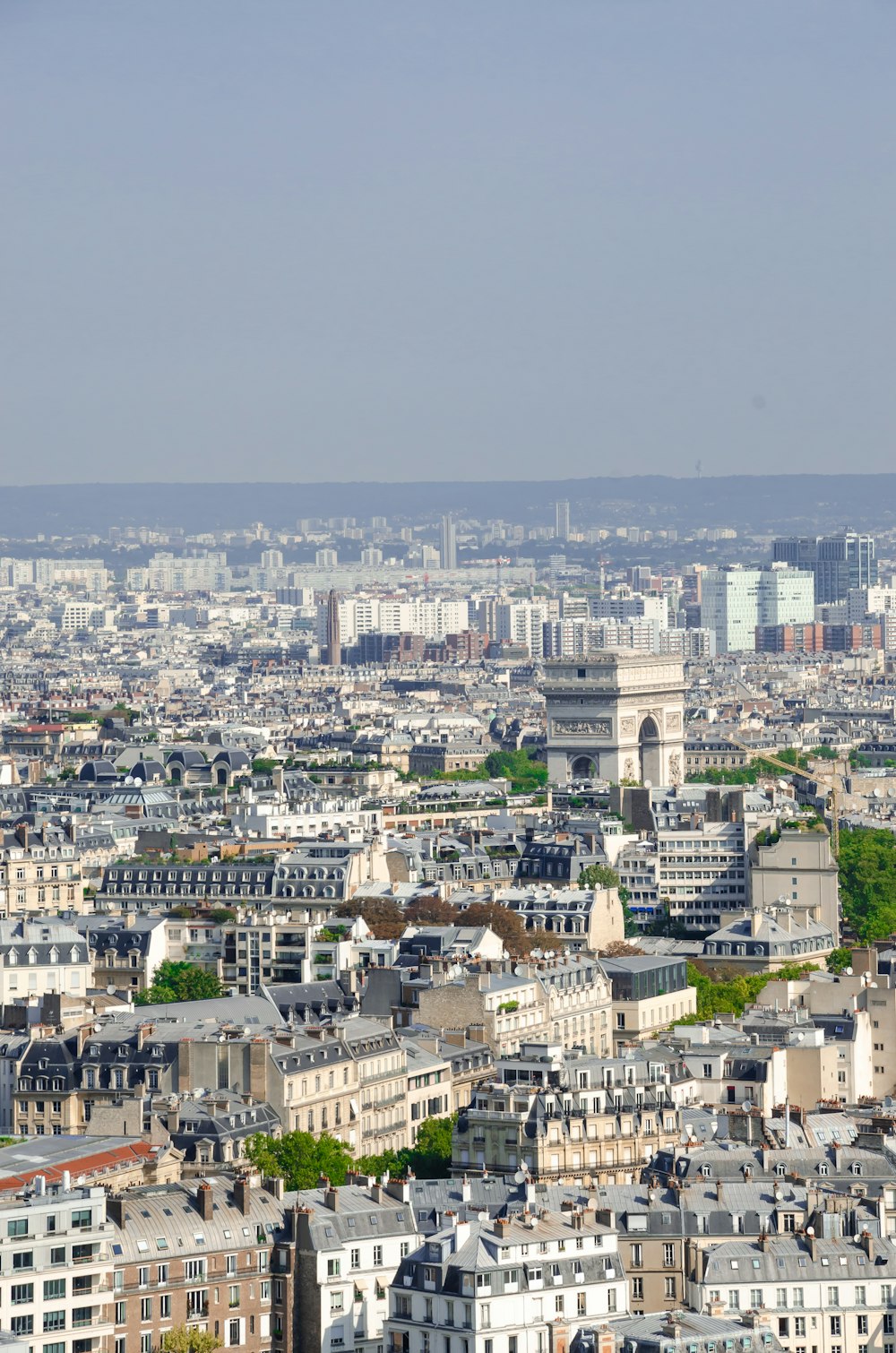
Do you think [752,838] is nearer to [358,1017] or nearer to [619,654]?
[358,1017]

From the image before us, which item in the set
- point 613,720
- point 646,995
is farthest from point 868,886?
point 613,720

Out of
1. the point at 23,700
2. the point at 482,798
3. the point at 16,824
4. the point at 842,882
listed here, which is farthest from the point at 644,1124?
the point at 23,700

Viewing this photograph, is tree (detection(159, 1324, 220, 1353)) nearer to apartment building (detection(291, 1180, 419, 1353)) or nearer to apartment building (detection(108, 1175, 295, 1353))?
apartment building (detection(108, 1175, 295, 1353))

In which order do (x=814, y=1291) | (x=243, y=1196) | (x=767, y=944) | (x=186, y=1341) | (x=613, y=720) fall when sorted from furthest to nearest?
1. (x=613, y=720)
2. (x=767, y=944)
3. (x=243, y=1196)
4. (x=814, y=1291)
5. (x=186, y=1341)

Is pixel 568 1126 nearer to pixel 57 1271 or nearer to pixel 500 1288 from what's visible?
pixel 500 1288

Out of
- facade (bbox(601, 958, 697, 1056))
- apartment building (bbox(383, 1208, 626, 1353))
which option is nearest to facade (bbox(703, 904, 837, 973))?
facade (bbox(601, 958, 697, 1056))

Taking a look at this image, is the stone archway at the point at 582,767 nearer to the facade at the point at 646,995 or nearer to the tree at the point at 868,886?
the tree at the point at 868,886
